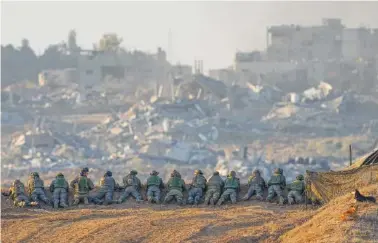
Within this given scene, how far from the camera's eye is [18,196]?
23.4m

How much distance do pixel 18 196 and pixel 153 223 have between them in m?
4.47

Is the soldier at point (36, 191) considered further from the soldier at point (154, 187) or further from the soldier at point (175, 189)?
the soldier at point (175, 189)

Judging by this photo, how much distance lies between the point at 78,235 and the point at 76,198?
352cm

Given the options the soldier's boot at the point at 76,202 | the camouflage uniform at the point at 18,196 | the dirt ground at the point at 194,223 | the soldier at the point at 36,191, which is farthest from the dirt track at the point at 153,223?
the soldier at the point at 36,191

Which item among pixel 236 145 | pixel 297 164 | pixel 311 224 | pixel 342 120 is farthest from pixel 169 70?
pixel 311 224

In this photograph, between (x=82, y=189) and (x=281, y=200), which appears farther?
(x=82, y=189)

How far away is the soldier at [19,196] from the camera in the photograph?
23102 millimetres

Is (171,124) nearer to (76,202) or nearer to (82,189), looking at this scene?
(82,189)

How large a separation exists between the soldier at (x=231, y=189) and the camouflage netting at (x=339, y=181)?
5.33 feet

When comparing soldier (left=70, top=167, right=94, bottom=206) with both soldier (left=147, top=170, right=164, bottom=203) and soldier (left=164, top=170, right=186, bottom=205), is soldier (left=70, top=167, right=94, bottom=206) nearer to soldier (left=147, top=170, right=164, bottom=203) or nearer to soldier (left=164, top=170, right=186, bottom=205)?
soldier (left=147, top=170, right=164, bottom=203)

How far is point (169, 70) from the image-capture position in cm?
8375

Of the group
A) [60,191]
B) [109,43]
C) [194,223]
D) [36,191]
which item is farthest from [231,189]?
[109,43]

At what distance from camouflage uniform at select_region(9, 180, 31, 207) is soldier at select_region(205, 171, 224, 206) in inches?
134

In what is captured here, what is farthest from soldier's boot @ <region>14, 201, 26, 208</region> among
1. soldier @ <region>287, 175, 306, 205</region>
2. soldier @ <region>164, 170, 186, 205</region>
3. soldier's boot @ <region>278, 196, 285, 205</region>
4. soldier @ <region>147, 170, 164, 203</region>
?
soldier @ <region>287, 175, 306, 205</region>
